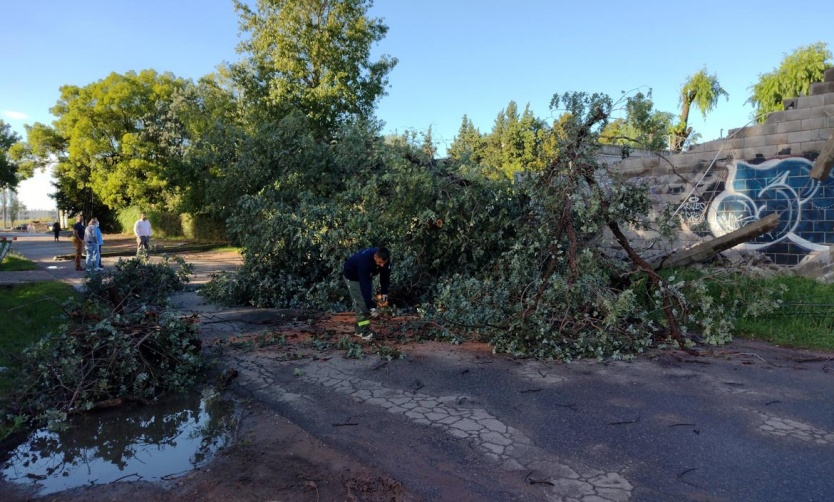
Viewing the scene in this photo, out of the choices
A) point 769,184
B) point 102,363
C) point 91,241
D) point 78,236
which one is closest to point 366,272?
point 102,363

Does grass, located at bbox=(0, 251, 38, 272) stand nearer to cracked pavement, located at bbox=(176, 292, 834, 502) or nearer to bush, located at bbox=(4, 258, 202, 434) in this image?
bush, located at bbox=(4, 258, 202, 434)

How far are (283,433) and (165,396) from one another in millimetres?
1805

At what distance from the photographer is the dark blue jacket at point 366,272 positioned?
7.14 metres

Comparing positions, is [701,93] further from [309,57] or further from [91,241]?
[91,241]

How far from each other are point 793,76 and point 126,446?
3250 cm

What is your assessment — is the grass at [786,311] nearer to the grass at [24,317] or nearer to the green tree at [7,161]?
the grass at [24,317]

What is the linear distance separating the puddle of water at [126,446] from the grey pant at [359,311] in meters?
2.35

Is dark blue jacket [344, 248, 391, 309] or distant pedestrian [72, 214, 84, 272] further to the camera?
distant pedestrian [72, 214, 84, 272]

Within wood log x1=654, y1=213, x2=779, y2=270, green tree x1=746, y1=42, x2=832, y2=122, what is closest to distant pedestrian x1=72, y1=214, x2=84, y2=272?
wood log x1=654, y1=213, x2=779, y2=270

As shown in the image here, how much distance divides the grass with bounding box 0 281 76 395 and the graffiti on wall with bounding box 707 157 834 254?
1116cm

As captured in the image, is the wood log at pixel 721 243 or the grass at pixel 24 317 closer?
the grass at pixel 24 317

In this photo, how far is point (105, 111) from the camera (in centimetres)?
3247

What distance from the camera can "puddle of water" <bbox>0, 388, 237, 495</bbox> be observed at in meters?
3.79

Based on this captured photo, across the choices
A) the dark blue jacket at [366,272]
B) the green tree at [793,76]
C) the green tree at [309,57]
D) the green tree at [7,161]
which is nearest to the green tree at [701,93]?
the green tree at [793,76]
